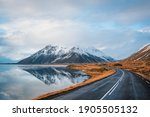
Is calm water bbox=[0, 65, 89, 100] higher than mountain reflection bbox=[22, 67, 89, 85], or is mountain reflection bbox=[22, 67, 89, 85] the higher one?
mountain reflection bbox=[22, 67, 89, 85]

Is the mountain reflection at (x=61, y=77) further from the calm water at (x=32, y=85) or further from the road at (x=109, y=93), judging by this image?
the road at (x=109, y=93)

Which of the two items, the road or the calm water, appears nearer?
the road

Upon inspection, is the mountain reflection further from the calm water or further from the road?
the road

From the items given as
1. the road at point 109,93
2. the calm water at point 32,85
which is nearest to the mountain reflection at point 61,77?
the calm water at point 32,85

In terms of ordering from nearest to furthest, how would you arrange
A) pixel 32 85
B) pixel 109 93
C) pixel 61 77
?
pixel 109 93 → pixel 32 85 → pixel 61 77

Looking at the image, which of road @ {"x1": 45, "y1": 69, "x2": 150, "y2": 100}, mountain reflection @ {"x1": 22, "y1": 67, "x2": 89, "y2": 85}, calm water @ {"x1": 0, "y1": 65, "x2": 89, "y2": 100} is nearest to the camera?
road @ {"x1": 45, "y1": 69, "x2": 150, "y2": 100}

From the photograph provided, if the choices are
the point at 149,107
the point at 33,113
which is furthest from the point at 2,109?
the point at 149,107

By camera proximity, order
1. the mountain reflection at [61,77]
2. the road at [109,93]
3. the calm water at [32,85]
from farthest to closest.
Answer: the mountain reflection at [61,77], the calm water at [32,85], the road at [109,93]

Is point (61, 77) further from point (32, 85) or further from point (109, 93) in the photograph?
point (109, 93)

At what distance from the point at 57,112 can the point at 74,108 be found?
1475 mm

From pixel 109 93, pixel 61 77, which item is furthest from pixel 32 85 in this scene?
pixel 109 93

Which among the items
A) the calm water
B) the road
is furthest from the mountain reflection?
the road

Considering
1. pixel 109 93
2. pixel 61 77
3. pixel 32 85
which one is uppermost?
pixel 109 93

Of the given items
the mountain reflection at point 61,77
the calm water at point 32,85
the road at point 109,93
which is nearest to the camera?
the road at point 109,93
